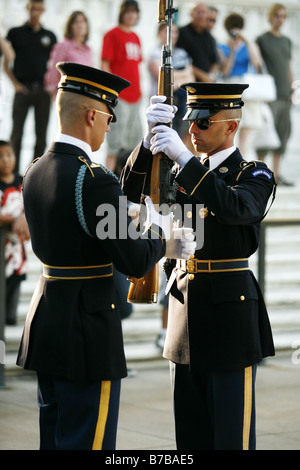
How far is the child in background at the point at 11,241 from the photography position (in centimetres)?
700

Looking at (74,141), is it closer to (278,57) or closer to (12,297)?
(12,297)

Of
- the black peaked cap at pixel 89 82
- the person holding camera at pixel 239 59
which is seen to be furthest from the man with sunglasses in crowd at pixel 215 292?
the person holding camera at pixel 239 59

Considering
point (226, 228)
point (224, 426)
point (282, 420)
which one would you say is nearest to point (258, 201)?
point (226, 228)

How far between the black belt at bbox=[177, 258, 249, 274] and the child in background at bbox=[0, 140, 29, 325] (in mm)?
3015

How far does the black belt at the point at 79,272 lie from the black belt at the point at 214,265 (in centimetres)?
55

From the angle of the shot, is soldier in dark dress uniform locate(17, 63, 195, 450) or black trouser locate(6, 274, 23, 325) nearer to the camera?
soldier in dark dress uniform locate(17, 63, 195, 450)

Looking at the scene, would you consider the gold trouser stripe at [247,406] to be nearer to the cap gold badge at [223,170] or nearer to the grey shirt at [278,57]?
the cap gold badge at [223,170]

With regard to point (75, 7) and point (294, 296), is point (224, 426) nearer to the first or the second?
point (294, 296)

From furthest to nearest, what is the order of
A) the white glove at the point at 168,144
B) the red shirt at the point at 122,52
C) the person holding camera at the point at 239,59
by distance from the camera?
the person holding camera at the point at 239,59 < the red shirt at the point at 122,52 < the white glove at the point at 168,144

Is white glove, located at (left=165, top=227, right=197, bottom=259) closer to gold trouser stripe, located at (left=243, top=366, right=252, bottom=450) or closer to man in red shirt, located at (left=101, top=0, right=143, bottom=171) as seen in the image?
gold trouser stripe, located at (left=243, top=366, right=252, bottom=450)

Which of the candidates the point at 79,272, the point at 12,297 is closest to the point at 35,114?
the point at 12,297

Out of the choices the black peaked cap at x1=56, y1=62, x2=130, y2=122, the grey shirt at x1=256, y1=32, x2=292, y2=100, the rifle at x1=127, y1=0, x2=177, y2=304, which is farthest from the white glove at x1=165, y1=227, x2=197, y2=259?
the grey shirt at x1=256, y1=32, x2=292, y2=100

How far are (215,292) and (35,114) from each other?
5.75m

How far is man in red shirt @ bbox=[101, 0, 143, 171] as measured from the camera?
9062 millimetres
